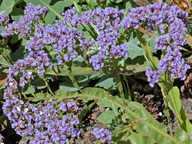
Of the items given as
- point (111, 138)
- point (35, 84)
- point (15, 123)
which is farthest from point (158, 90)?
point (15, 123)

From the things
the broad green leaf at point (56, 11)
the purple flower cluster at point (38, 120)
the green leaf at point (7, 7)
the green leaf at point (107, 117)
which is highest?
the green leaf at point (7, 7)

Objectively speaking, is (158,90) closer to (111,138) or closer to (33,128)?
(111,138)

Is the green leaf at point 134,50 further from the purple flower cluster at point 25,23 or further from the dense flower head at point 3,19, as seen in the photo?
the dense flower head at point 3,19

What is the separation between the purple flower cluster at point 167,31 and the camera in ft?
5.67

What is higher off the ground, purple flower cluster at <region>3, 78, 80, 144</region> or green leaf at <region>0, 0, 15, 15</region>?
green leaf at <region>0, 0, 15, 15</region>

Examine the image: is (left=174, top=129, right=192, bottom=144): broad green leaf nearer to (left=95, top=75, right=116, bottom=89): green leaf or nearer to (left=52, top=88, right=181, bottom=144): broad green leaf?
(left=52, top=88, right=181, bottom=144): broad green leaf

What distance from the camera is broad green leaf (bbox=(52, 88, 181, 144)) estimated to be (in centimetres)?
190

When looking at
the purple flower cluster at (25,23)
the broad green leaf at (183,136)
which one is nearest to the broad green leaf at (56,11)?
the purple flower cluster at (25,23)

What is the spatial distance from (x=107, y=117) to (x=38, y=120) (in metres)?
0.64

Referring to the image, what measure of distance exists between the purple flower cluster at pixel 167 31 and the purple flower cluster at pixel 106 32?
0.38 feet

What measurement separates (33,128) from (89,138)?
1.99 ft

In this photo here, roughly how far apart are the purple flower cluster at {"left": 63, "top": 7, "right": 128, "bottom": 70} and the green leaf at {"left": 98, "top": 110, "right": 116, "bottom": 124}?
0.64 m

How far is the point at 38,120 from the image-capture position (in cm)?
210

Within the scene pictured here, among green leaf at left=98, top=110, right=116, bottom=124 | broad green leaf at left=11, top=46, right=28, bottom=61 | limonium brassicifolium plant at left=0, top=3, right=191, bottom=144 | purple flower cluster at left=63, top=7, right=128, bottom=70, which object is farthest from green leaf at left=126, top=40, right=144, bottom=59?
broad green leaf at left=11, top=46, right=28, bottom=61
